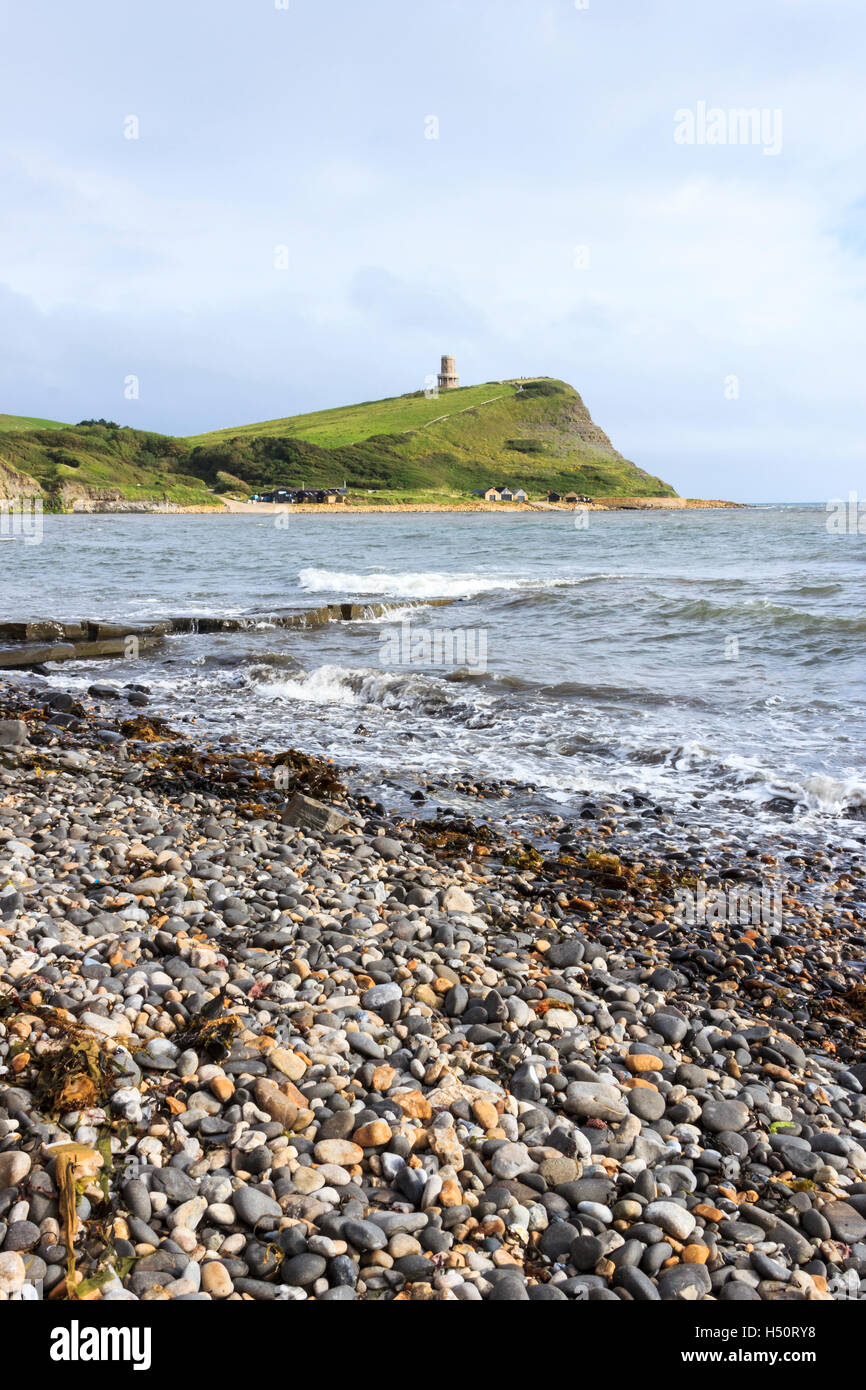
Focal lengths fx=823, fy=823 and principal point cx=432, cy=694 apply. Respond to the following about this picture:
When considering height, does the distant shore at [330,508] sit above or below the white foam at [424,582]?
above

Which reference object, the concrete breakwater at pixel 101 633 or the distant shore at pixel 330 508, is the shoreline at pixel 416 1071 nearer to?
the concrete breakwater at pixel 101 633

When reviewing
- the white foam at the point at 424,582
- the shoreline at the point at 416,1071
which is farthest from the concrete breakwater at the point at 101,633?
the shoreline at the point at 416,1071

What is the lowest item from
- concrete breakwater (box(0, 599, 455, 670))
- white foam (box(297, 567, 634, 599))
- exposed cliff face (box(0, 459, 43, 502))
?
concrete breakwater (box(0, 599, 455, 670))

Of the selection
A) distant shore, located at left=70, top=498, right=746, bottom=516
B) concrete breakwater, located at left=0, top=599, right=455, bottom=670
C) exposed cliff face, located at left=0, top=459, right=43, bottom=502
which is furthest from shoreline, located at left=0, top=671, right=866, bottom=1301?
exposed cliff face, located at left=0, top=459, right=43, bottom=502

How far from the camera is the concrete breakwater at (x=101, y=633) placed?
53.2 feet

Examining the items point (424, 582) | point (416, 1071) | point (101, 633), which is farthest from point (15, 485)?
point (416, 1071)

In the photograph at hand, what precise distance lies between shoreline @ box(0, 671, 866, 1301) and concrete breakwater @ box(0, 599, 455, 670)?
404 inches

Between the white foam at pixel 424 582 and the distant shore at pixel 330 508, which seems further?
the distant shore at pixel 330 508

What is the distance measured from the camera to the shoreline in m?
2.96

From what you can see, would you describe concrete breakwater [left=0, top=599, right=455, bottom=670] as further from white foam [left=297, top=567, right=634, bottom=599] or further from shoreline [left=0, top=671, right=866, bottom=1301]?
shoreline [left=0, top=671, right=866, bottom=1301]

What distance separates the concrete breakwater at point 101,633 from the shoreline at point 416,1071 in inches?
404
